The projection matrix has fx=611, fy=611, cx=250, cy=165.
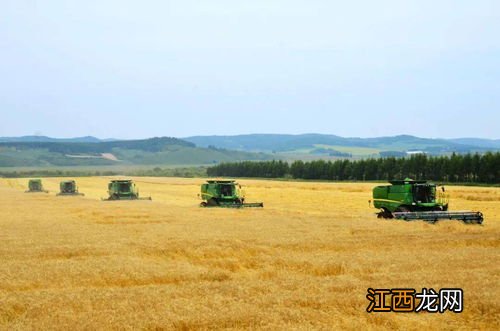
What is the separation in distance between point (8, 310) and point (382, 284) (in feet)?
27.9

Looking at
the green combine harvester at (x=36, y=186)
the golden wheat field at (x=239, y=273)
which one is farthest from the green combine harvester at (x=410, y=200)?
the green combine harvester at (x=36, y=186)

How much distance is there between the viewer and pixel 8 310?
41.6ft

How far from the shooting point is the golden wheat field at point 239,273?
11867 millimetres

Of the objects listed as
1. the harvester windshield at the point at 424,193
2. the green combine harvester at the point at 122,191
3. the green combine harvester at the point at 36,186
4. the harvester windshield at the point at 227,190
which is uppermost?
the harvester windshield at the point at 424,193

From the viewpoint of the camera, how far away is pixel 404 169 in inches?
4466

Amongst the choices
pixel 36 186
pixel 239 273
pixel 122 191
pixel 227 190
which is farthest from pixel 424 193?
pixel 36 186

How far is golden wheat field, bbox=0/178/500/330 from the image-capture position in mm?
11867

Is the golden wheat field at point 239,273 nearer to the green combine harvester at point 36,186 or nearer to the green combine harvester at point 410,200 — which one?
the green combine harvester at point 410,200

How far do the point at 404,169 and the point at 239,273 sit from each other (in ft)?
329

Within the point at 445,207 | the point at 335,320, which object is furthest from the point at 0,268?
the point at 445,207

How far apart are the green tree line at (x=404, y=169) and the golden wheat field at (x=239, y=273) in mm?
73173

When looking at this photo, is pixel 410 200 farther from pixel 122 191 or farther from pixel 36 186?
pixel 36 186

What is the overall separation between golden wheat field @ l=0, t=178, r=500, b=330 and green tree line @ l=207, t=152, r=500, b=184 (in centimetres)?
7317

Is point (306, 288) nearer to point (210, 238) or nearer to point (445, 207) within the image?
point (210, 238)
